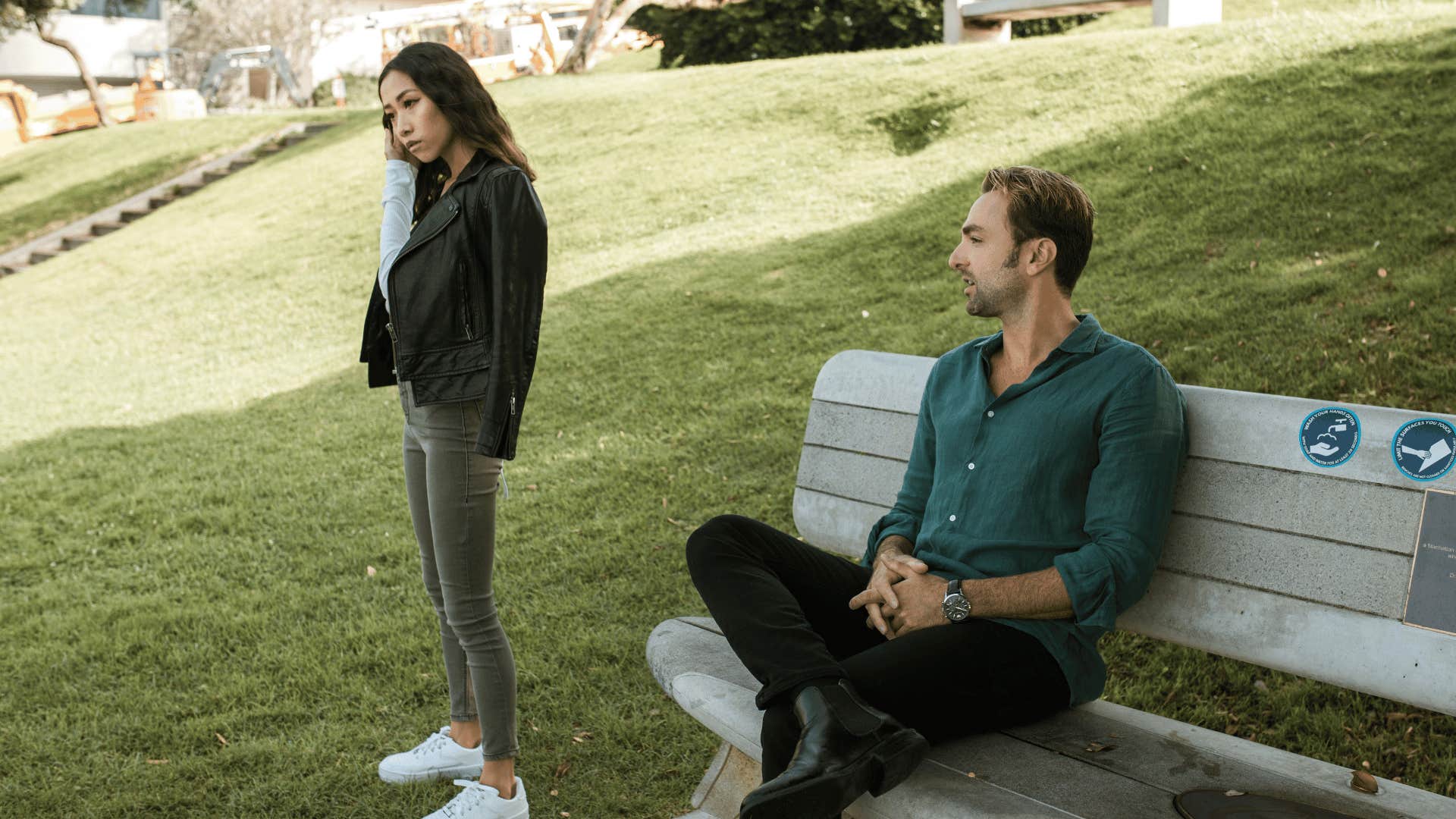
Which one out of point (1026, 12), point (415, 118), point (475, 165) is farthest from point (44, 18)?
point (475, 165)

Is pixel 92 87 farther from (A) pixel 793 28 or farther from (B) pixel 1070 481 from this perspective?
(B) pixel 1070 481

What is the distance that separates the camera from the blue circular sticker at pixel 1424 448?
229 centimetres

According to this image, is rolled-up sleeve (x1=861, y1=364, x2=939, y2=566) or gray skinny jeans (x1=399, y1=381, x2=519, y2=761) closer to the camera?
rolled-up sleeve (x1=861, y1=364, x2=939, y2=566)

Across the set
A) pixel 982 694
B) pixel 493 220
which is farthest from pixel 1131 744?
pixel 493 220

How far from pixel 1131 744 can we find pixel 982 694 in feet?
1.16

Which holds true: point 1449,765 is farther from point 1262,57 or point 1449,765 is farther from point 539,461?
point 1262,57

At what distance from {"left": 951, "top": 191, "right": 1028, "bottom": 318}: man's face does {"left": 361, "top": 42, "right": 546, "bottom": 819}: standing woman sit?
109 cm

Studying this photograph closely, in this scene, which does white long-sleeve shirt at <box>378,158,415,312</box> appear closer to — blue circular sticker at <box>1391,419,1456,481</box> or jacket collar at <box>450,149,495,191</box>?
jacket collar at <box>450,149,495,191</box>

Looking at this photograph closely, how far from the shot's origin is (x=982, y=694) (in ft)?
8.14

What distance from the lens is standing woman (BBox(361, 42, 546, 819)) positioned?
2.98 m

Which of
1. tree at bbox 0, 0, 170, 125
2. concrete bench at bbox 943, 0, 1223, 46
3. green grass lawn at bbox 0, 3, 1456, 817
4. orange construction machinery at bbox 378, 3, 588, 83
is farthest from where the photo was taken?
orange construction machinery at bbox 378, 3, 588, 83

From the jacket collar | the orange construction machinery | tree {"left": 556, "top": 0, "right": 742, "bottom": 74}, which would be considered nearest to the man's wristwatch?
the jacket collar

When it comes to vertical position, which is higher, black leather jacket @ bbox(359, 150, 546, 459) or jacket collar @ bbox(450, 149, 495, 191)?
jacket collar @ bbox(450, 149, 495, 191)

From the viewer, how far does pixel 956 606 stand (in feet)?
8.50
